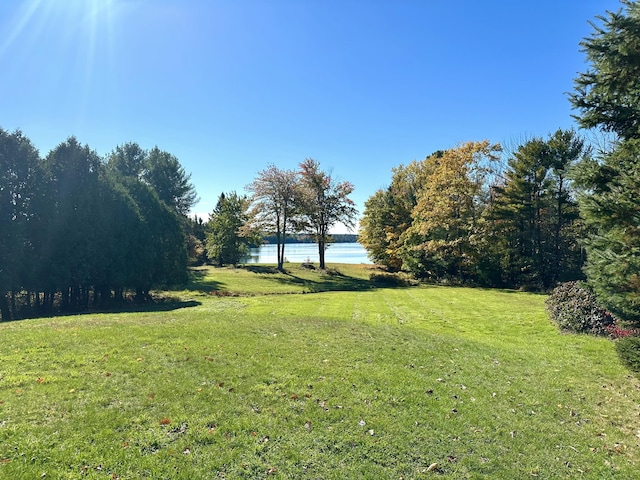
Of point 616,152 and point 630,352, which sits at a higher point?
point 616,152

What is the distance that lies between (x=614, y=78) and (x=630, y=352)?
239 inches

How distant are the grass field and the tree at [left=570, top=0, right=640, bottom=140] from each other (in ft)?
20.0

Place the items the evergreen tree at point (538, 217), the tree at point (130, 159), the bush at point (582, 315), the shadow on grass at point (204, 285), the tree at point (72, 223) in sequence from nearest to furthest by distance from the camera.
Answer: the bush at point (582, 315) → the tree at point (72, 223) → the shadow on grass at point (204, 285) → the evergreen tree at point (538, 217) → the tree at point (130, 159)

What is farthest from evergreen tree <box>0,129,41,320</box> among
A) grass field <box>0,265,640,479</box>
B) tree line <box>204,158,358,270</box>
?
tree line <box>204,158,358,270</box>

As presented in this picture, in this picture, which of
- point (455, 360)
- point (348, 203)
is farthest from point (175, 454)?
point (348, 203)

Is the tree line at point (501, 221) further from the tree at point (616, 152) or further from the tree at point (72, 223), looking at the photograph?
the tree at point (72, 223)

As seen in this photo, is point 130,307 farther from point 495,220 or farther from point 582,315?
point 495,220

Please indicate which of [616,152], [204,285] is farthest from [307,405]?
[204,285]

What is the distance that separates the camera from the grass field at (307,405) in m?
4.49

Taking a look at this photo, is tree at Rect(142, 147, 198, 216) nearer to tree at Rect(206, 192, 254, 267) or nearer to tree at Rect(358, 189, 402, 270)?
tree at Rect(206, 192, 254, 267)

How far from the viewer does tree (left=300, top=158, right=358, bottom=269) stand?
1663 inches

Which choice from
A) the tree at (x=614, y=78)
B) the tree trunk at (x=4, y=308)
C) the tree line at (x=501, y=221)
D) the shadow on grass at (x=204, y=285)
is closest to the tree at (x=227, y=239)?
the shadow on grass at (x=204, y=285)

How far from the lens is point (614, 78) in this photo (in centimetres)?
804

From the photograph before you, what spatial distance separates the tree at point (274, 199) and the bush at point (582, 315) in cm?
2912
